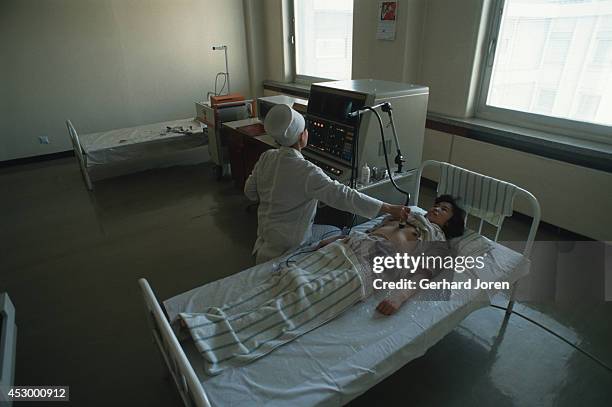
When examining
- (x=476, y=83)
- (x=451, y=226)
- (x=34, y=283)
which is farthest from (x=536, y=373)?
(x=34, y=283)

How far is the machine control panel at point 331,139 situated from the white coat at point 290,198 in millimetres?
503

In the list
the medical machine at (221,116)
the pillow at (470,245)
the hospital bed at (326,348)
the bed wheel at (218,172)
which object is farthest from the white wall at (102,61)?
the pillow at (470,245)

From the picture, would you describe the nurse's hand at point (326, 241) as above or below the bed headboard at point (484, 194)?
below

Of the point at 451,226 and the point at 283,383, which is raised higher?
the point at 451,226

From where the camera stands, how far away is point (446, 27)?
3.09 m

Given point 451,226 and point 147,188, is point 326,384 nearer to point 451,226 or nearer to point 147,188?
point 451,226

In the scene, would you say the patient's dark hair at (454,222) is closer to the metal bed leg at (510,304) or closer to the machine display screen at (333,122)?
the metal bed leg at (510,304)

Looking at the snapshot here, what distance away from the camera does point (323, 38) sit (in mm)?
4758

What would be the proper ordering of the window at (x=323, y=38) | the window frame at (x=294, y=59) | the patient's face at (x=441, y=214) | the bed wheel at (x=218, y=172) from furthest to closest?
the window frame at (x=294, y=59) → the window at (x=323, y=38) → the bed wheel at (x=218, y=172) → the patient's face at (x=441, y=214)

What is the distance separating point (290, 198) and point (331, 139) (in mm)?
698

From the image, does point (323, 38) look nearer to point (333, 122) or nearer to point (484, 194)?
point (333, 122)

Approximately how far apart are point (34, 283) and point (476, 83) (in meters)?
3.69

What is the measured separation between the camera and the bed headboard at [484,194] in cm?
170

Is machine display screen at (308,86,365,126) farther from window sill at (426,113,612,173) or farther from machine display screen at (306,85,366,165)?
window sill at (426,113,612,173)
